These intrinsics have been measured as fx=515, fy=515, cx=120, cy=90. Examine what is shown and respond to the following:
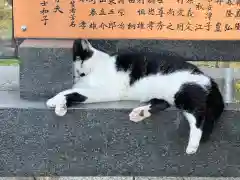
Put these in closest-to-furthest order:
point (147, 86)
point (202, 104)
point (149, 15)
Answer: point (202, 104) → point (147, 86) → point (149, 15)

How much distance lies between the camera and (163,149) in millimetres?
3430

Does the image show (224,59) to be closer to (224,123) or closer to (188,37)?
(188,37)

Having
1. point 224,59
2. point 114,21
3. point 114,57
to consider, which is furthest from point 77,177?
point 224,59

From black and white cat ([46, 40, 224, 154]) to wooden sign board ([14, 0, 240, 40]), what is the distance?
143mm

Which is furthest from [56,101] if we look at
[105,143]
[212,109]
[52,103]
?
[212,109]

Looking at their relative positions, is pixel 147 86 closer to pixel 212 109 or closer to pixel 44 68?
pixel 212 109

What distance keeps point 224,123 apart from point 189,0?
872 millimetres

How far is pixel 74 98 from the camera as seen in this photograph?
337cm

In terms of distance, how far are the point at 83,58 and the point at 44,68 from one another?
33 cm

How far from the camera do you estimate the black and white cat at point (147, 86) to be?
3.27 metres

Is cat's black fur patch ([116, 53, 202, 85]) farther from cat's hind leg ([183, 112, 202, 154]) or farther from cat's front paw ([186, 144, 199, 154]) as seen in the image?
cat's front paw ([186, 144, 199, 154])

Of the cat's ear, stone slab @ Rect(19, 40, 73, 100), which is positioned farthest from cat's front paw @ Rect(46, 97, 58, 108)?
the cat's ear

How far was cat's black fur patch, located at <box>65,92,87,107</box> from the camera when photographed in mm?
3352

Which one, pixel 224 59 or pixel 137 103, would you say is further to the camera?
pixel 224 59
